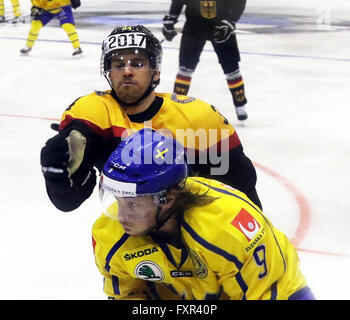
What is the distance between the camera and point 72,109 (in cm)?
236

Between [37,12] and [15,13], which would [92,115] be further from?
[15,13]

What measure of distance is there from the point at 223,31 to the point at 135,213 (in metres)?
3.54

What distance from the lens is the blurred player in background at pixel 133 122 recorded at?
227 cm

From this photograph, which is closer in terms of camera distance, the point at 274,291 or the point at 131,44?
the point at 274,291

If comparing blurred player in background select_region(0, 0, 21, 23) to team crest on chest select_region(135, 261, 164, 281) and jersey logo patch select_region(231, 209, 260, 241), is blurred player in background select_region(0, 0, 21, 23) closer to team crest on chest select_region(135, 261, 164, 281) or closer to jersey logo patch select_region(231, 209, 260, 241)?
team crest on chest select_region(135, 261, 164, 281)

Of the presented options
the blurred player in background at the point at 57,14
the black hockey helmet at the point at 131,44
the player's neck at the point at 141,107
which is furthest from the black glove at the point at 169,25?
the player's neck at the point at 141,107

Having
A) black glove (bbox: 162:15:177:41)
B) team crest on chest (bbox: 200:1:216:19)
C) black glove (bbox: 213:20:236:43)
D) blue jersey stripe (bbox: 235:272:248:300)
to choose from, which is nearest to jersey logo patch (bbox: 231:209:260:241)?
blue jersey stripe (bbox: 235:272:248:300)

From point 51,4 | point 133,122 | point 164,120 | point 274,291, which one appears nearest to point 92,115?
point 133,122

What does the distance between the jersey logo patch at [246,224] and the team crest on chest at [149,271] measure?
30 centimetres

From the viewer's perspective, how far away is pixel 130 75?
2.43m

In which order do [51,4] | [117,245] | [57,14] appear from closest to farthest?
[117,245] < [51,4] < [57,14]

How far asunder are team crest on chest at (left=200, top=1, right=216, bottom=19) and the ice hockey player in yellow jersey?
11.4 ft

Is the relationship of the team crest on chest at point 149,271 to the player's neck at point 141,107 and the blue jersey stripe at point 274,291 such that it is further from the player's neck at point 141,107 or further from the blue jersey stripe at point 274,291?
the player's neck at point 141,107
